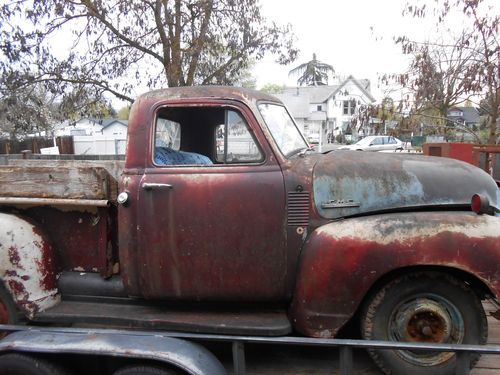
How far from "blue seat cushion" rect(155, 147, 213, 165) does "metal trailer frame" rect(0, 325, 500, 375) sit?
42.5 inches

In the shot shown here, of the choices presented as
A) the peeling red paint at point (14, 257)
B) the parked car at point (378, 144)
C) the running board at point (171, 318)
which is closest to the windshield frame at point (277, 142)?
the running board at point (171, 318)

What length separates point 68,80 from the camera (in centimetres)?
902

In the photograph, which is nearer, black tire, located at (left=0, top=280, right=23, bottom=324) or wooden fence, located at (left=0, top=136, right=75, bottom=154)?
black tire, located at (left=0, top=280, right=23, bottom=324)

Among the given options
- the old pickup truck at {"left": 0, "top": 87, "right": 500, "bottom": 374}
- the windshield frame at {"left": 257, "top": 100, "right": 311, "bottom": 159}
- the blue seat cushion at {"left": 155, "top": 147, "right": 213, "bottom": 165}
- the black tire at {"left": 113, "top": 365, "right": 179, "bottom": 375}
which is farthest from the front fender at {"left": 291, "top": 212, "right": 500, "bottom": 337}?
the blue seat cushion at {"left": 155, "top": 147, "right": 213, "bottom": 165}

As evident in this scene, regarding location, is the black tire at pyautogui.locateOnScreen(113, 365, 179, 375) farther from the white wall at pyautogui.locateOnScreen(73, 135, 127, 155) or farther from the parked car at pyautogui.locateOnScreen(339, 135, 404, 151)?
the parked car at pyautogui.locateOnScreen(339, 135, 404, 151)

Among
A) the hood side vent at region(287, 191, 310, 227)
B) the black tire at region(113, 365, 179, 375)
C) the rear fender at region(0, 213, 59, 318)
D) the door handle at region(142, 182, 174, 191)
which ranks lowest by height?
the black tire at region(113, 365, 179, 375)

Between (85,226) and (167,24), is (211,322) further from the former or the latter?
(167,24)

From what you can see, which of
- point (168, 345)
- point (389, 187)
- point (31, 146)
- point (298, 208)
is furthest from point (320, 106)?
point (168, 345)

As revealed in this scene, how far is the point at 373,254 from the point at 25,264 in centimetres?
210

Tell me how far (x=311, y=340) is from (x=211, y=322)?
67 cm

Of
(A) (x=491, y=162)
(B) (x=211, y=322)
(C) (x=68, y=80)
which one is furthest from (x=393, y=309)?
(C) (x=68, y=80)

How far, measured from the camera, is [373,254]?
99.3 inches

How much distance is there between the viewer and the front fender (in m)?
2.48

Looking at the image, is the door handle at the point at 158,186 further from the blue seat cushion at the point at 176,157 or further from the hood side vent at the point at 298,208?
the hood side vent at the point at 298,208
